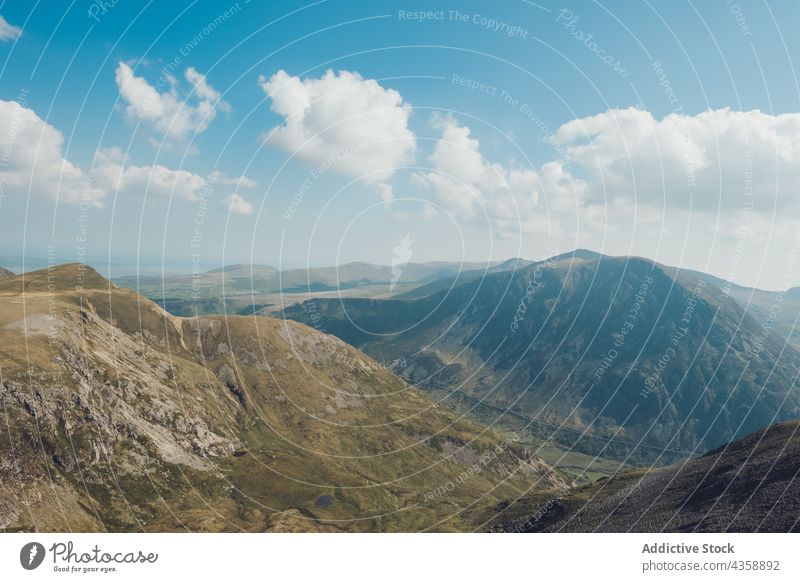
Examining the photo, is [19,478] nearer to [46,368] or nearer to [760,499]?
[46,368]

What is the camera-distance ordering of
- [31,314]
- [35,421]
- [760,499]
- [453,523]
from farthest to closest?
[453,523] < [31,314] < [35,421] < [760,499]

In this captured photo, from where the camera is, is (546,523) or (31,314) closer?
(546,523)

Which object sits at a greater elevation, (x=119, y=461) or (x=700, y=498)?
(x=700, y=498)

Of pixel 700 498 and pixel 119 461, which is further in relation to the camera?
pixel 119 461

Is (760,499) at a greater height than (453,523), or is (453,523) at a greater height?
(760,499)

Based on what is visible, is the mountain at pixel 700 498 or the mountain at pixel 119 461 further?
the mountain at pixel 119 461

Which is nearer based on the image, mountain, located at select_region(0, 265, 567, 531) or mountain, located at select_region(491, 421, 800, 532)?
mountain, located at select_region(491, 421, 800, 532)
